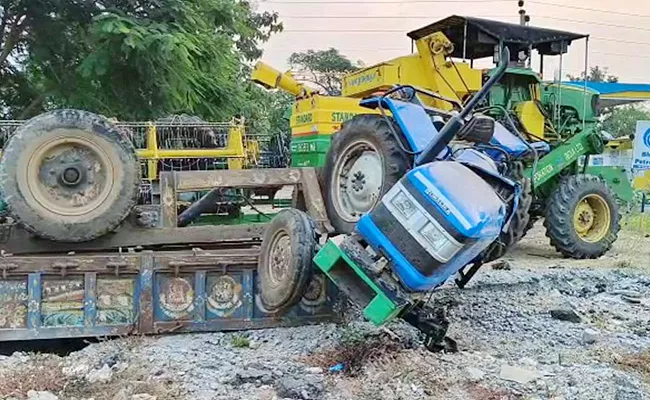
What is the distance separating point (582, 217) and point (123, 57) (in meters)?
6.94

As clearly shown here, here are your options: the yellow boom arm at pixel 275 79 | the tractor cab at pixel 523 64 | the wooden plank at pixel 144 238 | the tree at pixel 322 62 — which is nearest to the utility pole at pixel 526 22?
the tractor cab at pixel 523 64

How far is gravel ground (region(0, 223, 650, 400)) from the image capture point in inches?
153

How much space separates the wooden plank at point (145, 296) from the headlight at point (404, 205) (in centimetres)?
187

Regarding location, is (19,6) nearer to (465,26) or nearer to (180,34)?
(180,34)

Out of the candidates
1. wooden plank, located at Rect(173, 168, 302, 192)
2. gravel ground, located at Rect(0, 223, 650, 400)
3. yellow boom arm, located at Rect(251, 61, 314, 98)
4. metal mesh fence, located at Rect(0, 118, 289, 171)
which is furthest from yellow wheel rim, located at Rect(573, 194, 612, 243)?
wooden plank, located at Rect(173, 168, 302, 192)

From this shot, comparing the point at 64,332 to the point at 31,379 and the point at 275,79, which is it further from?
the point at 275,79

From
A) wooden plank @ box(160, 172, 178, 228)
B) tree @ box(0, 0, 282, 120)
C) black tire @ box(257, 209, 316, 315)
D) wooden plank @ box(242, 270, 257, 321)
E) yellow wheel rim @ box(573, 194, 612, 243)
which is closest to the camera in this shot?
black tire @ box(257, 209, 316, 315)

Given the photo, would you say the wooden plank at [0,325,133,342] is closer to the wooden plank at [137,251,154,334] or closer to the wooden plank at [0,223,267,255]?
the wooden plank at [137,251,154,334]

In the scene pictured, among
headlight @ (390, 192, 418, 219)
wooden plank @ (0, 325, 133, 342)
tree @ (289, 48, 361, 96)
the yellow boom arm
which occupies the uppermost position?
tree @ (289, 48, 361, 96)

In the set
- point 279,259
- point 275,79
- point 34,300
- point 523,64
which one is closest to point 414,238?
point 279,259

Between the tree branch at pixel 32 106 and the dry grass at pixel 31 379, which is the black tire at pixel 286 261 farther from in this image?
the tree branch at pixel 32 106

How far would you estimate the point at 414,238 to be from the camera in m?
3.98

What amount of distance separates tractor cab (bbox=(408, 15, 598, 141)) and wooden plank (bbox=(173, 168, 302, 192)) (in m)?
4.45

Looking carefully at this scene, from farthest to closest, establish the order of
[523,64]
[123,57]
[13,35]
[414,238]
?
[13,35], [123,57], [523,64], [414,238]
